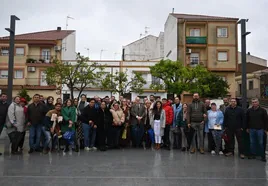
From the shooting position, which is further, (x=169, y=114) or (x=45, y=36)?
(x=45, y=36)

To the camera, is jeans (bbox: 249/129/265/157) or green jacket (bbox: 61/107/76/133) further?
green jacket (bbox: 61/107/76/133)

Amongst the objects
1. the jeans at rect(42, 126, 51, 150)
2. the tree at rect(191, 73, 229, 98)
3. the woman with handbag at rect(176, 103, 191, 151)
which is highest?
the tree at rect(191, 73, 229, 98)

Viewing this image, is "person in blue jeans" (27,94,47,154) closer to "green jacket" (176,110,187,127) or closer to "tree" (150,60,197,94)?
"green jacket" (176,110,187,127)

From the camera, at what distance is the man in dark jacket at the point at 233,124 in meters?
8.92

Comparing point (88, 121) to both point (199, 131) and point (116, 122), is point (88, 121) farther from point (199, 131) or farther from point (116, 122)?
point (199, 131)

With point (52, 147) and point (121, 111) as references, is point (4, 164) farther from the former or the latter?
point (121, 111)

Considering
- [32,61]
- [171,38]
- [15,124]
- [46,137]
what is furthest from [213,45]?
[15,124]

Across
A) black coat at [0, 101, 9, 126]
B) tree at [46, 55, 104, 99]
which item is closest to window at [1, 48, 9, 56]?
tree at [46, 55, 104, 99]

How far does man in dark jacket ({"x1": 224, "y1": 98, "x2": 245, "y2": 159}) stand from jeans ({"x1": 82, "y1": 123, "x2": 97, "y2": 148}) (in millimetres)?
4503

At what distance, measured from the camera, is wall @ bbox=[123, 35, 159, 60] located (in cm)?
4509

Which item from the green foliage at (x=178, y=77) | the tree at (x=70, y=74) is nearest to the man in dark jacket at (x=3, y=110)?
the tree at (x=70, y=74)

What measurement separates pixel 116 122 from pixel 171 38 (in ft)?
98.7

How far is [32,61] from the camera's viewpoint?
35.8 metres

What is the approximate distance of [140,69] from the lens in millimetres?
35688
